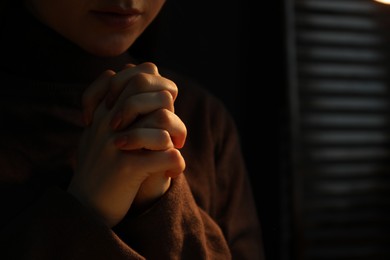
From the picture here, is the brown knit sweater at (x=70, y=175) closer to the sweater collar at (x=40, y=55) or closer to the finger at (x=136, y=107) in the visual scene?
the sweater collar at (x=40, y=55)

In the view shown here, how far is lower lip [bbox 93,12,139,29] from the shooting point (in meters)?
0.80

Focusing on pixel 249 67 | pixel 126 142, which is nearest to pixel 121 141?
pixel 126 142

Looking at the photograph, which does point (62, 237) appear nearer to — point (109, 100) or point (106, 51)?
point (109, 100)

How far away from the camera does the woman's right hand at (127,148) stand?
27.2 inches

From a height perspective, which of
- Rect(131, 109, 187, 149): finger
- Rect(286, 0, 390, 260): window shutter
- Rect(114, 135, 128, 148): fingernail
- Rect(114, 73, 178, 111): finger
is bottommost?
Rect(286, 0, 390, 260): window shutter

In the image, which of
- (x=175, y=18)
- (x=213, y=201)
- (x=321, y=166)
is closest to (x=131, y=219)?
(x=213, y=201)

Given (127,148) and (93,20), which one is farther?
(93,20)

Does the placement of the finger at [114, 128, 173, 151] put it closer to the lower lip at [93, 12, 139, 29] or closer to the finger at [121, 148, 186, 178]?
the finger at [121, 148, 186, 178]

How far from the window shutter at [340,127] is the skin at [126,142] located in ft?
2.36

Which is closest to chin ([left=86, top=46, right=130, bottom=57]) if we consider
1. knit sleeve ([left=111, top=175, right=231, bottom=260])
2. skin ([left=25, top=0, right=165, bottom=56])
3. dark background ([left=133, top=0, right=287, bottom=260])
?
skin ([left=25, top=0, right=165, bottom=56])

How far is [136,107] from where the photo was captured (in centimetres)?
69

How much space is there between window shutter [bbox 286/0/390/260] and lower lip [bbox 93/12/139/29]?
0.67m

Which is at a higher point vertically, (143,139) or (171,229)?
(143,139)

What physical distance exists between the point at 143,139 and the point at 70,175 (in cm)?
20
